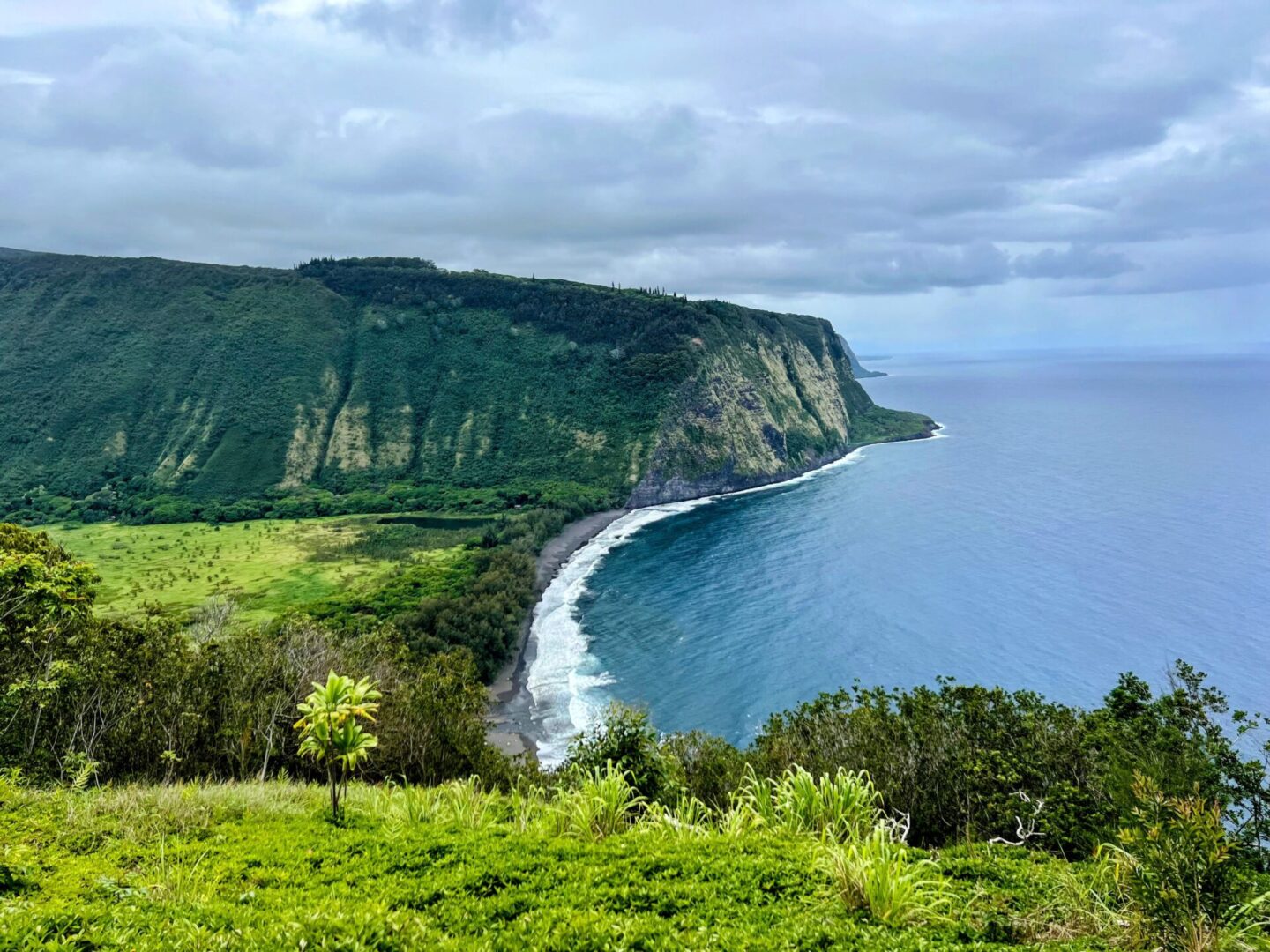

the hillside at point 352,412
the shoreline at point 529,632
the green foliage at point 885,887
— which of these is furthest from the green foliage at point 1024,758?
the hillside at point 352,412

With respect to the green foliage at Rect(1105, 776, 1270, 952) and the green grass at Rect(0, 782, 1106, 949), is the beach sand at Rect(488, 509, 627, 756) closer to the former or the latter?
the green grass at Rect(0, 782, 1106, 949)

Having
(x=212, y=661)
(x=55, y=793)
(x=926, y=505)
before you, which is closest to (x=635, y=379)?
(x=926, y=505)

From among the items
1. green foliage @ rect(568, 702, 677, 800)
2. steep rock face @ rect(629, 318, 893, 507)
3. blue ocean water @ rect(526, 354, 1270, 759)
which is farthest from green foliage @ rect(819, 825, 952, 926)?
steep rock face @ rect(629, 318, 893, 507)

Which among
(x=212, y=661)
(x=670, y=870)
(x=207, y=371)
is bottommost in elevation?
(x=212, y=661)

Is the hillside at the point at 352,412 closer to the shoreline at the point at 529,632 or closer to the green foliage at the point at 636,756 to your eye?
the shoreline at the point at 529,632

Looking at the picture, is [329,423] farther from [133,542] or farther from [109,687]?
[109,687]

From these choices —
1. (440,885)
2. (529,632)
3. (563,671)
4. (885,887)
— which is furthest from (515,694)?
(885,887)
